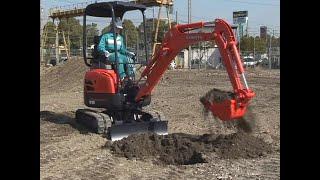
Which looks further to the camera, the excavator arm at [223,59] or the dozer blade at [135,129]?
the dozer blade at [135,129]

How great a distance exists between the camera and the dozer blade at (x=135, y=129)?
901 cm

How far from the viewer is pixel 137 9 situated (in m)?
10.1

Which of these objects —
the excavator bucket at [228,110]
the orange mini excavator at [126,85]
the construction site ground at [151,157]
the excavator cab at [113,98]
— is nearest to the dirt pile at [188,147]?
the construction site ground at [151,157]

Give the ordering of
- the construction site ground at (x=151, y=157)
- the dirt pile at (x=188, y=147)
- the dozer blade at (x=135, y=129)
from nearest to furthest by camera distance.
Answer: the construction site ground at (x=151, y=157), the dirt pile at (x=188, y=147), the dozer blade at (x=135, y=129)

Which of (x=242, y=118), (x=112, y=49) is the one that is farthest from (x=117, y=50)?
(x=242, y=118)

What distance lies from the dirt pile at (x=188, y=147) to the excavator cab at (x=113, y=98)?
879mm

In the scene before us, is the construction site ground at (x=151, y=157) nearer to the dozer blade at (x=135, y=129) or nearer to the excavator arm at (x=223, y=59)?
the dozer blade at (x=135, y=129)

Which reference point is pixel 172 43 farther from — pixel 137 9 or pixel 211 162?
pixel 211 162

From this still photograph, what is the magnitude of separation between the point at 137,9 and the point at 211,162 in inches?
165

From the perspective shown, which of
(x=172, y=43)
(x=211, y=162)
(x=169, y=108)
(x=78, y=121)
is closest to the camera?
(x=211, y=162)

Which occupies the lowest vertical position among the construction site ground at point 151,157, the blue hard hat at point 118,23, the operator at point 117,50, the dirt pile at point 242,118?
the construction site ground at point 151,157

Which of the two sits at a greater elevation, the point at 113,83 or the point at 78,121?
the point at 113,83
